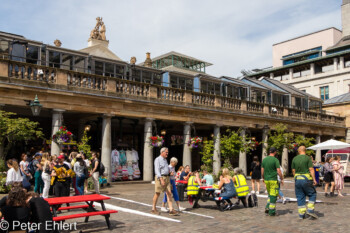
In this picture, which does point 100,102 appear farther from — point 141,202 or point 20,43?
point 141,202

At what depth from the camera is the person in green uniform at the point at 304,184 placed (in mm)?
9492

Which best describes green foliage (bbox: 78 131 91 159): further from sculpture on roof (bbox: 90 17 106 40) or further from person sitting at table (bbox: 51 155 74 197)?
sculpture on roof (bbox: 90 17 106 40)

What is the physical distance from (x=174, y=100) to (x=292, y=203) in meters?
10.8

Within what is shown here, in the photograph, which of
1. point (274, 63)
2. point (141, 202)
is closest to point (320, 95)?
point (274, 63)

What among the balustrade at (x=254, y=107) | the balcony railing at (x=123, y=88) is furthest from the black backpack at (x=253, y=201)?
the balustrade at (x=254, y=107)

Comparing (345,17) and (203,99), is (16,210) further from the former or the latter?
(345,17)

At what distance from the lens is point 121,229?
8.34 meters

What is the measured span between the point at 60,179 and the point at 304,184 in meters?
6.85

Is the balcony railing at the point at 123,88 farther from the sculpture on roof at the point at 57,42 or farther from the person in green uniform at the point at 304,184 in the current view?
the person in green uniform at the point at 304,184

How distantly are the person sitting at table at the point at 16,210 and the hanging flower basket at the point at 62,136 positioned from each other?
10.4 metres

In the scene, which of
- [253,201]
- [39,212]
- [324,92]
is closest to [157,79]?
[253,201]

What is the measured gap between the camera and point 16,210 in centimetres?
598

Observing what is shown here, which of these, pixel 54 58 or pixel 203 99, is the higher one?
pixel 54 58

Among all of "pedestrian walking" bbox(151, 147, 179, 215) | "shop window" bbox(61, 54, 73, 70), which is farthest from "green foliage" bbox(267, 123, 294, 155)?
"pedestrian walking" bbox(151, 147, 179, 215)
